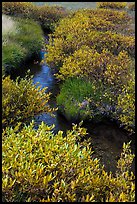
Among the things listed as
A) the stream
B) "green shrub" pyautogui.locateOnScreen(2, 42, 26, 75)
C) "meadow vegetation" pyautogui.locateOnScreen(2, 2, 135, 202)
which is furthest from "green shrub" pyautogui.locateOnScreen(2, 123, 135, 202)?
"green shrub" pyautogui.locateOnScreen(2, 42, 26, 75)

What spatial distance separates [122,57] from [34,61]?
709 cm

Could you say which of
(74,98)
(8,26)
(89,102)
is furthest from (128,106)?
(8,26)

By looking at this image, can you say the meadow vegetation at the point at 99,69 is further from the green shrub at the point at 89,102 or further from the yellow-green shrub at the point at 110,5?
the yellow-green shrub at the point at 110,5

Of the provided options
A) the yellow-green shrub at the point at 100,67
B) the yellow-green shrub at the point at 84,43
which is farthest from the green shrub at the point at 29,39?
the yellow-green shrub at the point at 100,67

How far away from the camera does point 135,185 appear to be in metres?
6.28

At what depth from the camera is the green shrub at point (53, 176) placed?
20.0ft

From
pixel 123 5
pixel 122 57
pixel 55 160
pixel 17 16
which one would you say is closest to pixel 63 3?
pixel 123 5

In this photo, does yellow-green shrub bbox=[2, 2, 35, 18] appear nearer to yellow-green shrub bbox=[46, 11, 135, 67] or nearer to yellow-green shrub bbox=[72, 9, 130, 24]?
yellow-green shrub bbox=[72, 9, 130, 24]

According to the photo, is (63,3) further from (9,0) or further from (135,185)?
(135,185)

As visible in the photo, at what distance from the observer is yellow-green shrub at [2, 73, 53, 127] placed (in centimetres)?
1089

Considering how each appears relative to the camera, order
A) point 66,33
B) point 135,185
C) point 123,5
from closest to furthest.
A: point 135,185 → point 66,33 → point 123,5

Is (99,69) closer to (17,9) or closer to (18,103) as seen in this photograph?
(18,103)

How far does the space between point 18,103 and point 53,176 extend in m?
4.92

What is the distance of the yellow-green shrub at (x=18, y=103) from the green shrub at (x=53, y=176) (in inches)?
144
